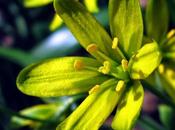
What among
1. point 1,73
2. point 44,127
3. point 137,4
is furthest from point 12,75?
point 137,4

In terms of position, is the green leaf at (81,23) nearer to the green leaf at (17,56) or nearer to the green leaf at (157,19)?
the green leaf at (157,19)

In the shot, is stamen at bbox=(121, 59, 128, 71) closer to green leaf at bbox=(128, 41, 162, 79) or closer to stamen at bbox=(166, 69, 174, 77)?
green leaf at bbox=(128, 41, 162, 79)

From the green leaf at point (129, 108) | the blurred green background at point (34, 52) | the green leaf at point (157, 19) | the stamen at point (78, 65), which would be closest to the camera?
the green leaf at point (129, 108)

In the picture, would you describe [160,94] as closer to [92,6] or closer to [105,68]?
[105,68]

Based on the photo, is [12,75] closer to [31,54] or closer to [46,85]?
[31,54]

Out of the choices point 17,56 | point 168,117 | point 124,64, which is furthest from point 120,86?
point 17,56

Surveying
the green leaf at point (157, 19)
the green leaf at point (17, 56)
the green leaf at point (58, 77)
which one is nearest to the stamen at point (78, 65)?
the green leaf at point (58, 77)
